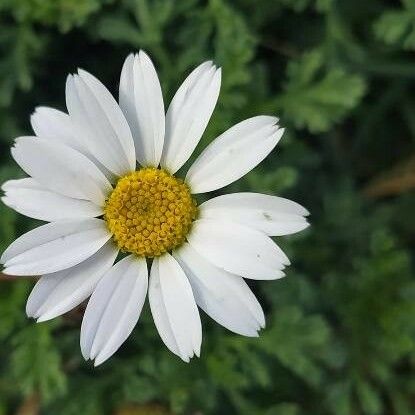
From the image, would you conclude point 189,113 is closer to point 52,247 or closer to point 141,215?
point 141,215

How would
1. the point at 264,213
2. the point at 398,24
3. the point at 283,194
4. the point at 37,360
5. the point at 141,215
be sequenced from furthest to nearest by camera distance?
the point at 283,194 → the point at 398,24 → the point at 37,360 → the point at 141,215 → the point at 264,213

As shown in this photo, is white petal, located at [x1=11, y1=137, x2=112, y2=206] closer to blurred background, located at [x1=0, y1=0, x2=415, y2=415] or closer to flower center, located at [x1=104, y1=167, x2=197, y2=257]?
flower center, located at [x1=104, y1=167, x2=197, y2=257]

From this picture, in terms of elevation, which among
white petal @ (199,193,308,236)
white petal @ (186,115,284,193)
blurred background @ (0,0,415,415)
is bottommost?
blurred background @ (0,0,415,415)

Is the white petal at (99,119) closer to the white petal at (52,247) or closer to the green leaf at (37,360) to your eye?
the white petal at (52,247)

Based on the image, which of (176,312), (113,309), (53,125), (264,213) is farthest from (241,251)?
(53,125)

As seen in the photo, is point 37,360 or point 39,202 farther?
point 37,360

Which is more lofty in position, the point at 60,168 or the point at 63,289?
the point at 60,168

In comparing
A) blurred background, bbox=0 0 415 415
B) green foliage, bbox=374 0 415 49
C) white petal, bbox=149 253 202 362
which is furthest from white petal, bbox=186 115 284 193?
green foliage, bbox=374 0 415 49
